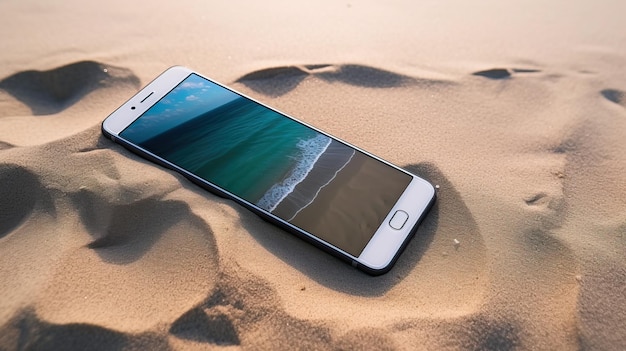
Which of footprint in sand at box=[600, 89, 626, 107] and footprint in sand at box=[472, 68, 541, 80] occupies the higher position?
footprint in sand at box=[472, 68, 541, 80]

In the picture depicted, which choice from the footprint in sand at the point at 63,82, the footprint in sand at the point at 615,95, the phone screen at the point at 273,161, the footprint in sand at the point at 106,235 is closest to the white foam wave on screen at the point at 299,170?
the phone screen at the point at 273,161

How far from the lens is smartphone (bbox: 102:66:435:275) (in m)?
1.37

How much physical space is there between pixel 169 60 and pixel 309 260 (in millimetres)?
901

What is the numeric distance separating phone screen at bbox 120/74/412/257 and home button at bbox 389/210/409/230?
3 centimetres

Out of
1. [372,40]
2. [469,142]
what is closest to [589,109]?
[469,142]

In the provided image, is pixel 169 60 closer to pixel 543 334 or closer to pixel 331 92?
pixel 331 92

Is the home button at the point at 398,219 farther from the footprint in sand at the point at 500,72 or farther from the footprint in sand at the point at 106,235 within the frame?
the footprint in sand at the point at 500,72

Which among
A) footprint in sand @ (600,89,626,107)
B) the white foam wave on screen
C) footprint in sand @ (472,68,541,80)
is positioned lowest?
the white foam wave on screen

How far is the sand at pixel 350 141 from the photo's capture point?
1165mm

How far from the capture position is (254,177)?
1472 mm

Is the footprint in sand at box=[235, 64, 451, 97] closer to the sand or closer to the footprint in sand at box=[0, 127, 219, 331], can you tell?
the sand

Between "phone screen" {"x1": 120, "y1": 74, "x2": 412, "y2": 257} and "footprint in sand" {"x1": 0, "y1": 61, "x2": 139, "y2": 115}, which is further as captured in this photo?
"footprint in sand" {"x1": 0, "y1": 61, "x2": 139, "y2": 115}

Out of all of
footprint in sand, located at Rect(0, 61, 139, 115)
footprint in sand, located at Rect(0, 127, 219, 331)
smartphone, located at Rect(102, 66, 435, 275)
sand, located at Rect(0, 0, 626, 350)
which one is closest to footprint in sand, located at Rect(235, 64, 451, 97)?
sand, located at Rect(0, 0, 626, 350)

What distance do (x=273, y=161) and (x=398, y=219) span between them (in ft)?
1.22
